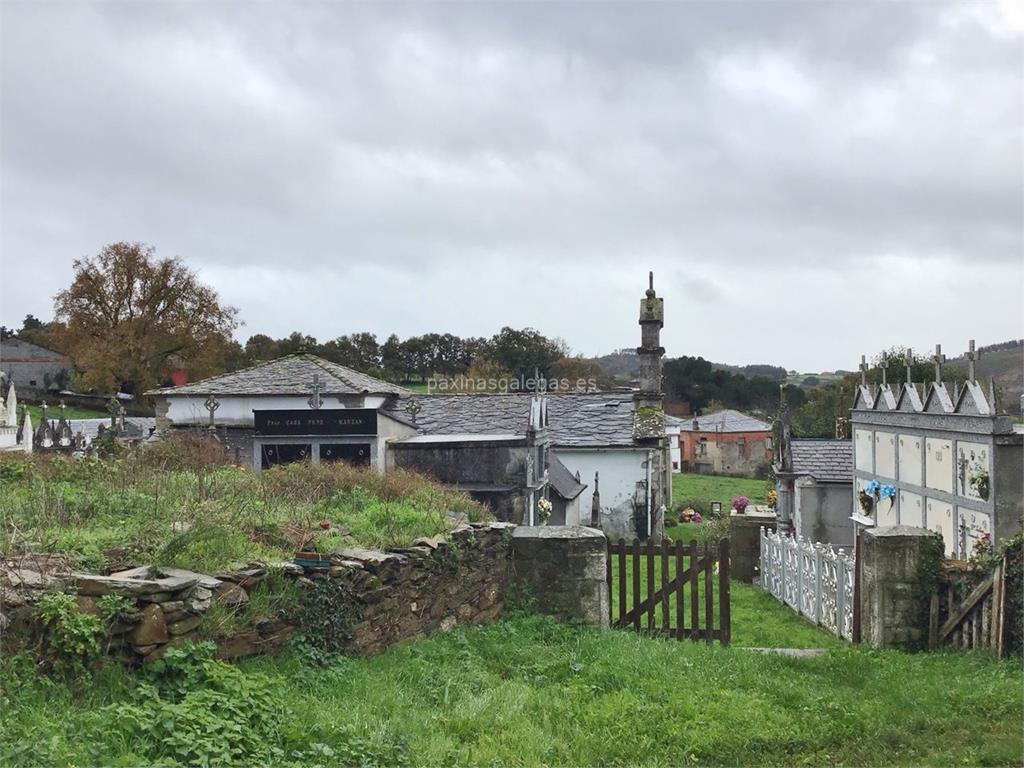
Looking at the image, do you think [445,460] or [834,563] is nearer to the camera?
[834,563]

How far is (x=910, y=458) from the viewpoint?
20203mm

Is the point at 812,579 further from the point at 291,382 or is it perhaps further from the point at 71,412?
the point at 71,412

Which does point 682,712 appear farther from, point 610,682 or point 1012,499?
point 1012,499

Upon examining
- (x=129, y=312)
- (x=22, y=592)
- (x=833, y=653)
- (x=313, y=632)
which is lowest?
(x=833, y=653)

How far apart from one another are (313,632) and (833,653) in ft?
19.0

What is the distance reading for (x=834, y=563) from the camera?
14.0 metres

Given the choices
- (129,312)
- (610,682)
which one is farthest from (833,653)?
(129,312)

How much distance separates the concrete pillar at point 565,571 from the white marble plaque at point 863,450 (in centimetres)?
1446

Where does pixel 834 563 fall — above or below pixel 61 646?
below

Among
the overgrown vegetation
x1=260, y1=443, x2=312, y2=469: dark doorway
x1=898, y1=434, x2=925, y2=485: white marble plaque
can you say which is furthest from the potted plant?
the overgrown vegetation

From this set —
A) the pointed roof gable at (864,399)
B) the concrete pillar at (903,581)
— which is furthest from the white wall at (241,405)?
the concrete pillar at (903,581)

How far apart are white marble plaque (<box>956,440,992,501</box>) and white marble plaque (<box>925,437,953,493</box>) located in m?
0.33

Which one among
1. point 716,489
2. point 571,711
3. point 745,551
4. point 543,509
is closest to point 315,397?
point 543,509

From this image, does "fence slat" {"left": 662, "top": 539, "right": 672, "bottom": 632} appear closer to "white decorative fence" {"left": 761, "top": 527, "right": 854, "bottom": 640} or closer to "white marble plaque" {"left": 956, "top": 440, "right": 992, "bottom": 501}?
"white decorative fence" {"left": 761, "top": 527, "right": 854, "bottom": 640}
